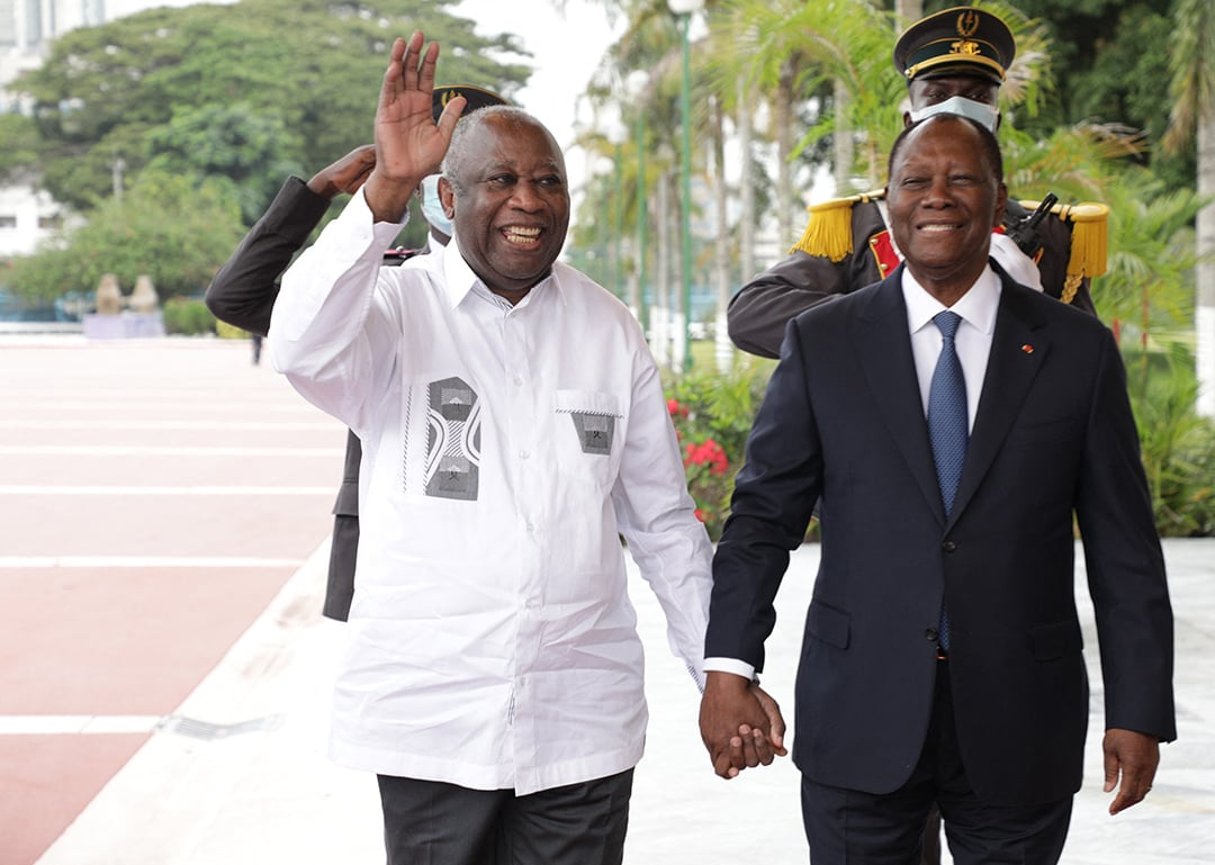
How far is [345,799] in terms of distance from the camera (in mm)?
5492

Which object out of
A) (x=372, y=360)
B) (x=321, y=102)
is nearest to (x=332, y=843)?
(x=372, y=360)

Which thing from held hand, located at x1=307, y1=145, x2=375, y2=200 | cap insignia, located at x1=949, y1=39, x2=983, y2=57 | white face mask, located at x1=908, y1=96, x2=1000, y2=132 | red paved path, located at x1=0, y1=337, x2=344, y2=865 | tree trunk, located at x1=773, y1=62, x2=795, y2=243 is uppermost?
tree trunk, located at x1=773, y1=62, x2=795, y2=243

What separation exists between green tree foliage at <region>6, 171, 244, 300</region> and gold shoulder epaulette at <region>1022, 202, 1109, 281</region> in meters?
59.9

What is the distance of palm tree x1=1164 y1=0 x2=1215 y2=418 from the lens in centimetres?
1447

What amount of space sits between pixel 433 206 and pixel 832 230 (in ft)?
3.18

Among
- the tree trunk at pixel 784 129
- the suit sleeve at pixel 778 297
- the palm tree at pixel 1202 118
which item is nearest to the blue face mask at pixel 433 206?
the suit sleeve at pixel 778 297

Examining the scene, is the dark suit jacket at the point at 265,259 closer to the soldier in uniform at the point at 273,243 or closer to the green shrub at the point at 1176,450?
the soldier in uniform at the point at 273,243

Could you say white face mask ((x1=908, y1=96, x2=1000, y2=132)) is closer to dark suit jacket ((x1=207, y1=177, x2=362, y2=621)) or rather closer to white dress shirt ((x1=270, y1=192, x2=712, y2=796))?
white dress shirt ((x1=270, y1=192, x2=712, y2=796))

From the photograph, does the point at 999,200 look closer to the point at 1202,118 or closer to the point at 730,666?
the point at 730,666

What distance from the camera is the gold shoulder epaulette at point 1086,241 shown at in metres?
3.82

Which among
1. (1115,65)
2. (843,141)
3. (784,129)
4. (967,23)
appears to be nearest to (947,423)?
(967,23)

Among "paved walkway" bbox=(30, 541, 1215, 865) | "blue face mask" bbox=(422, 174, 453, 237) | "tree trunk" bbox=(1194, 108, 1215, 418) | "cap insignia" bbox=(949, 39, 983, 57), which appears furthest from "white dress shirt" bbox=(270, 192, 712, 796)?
"tree trunk" bbox=(1194, 108, 1215, 418)

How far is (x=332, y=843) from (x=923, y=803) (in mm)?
2769

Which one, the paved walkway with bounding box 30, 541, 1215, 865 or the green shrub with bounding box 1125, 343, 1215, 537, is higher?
the green shrub with bounding box 1125, 343, 1215, 537
